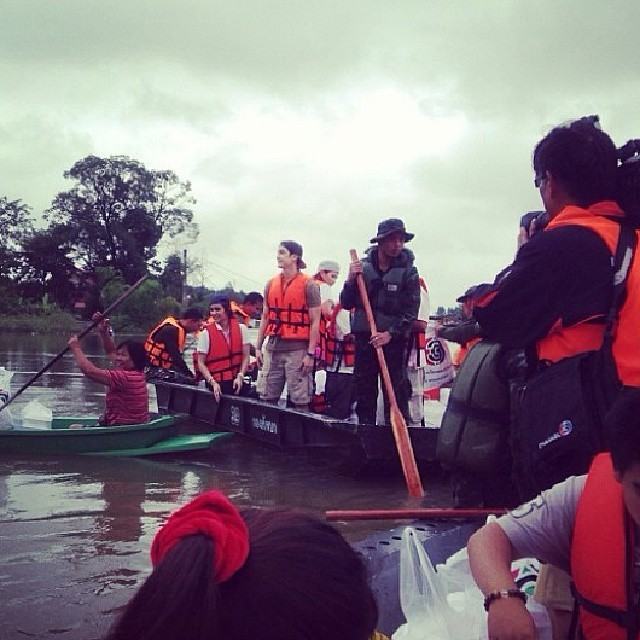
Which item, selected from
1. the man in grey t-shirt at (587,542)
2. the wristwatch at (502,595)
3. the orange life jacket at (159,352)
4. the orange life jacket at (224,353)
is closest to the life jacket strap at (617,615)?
the man in grey t-shirt at (587,542)

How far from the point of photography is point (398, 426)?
6.21 meters

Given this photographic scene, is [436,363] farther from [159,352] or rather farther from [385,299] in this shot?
[159,352]

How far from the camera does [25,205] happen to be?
53062 millimetres

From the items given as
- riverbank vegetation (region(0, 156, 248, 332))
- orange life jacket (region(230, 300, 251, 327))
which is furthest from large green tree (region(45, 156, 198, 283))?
orange life jacket (region(230, 300, 251, 327))

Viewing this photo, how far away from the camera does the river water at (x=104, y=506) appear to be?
152 inches

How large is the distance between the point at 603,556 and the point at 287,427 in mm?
6165

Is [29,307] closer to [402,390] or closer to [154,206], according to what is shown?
[154,206]

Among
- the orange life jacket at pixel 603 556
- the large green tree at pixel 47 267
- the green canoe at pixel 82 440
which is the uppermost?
the large green tree at pixel 47 267

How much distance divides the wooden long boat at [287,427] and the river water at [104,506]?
249 mm

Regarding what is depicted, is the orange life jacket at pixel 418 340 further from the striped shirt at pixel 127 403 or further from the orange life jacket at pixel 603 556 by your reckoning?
the orange life jacket at pixel 603 556

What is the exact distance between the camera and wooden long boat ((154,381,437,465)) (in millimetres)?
6531

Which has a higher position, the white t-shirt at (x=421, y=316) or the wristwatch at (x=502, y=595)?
the white t-shirt at (x=421, y=316)

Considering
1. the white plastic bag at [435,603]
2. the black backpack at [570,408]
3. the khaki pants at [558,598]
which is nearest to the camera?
the khaki pants at [558,598]

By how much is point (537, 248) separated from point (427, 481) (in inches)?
182
